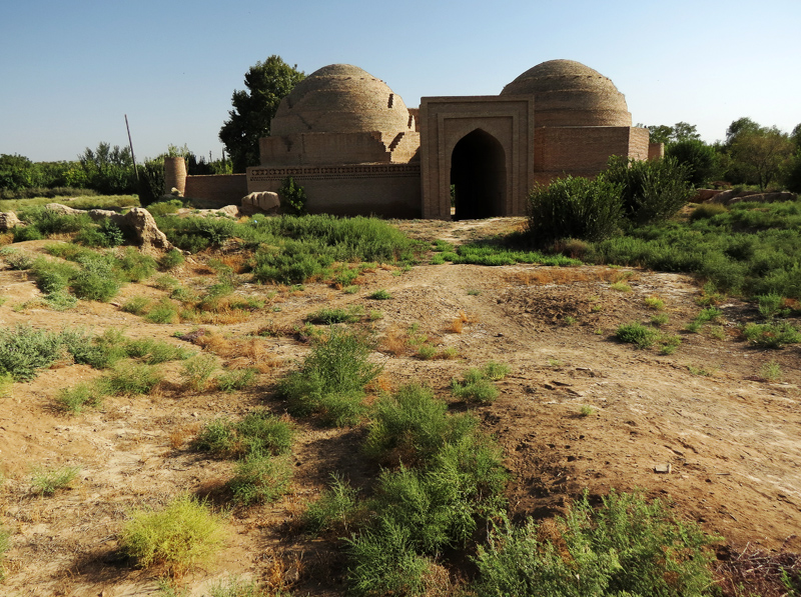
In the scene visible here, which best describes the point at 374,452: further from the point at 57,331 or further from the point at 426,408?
the point at 57,331

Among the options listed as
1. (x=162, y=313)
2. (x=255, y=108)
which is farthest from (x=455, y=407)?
(x=255, y=108)

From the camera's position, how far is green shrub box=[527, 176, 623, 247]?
1359 centimetres

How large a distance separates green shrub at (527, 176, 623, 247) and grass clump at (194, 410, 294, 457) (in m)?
10.8

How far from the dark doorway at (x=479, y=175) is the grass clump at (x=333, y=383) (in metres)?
16.0

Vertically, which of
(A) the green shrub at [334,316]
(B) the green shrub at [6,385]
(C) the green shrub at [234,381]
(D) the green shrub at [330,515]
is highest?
(B) the green shrub at [6,385]

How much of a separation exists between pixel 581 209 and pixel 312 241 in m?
6.87

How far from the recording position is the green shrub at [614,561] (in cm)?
240

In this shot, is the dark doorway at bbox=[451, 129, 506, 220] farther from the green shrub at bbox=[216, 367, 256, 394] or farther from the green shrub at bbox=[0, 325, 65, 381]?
the green shrub at bbox=[0, 325, 65, 381]

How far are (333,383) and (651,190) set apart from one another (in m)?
13.5

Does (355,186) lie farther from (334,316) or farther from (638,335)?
(638,335)

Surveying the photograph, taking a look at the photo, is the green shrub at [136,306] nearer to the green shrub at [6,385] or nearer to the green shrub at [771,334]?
the green shrub at [6,385]

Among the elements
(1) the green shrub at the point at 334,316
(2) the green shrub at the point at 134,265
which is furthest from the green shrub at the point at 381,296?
(2) the green shrub at the point at 134,265

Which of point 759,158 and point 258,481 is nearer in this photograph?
point 258,481

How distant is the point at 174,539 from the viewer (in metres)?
3.15
